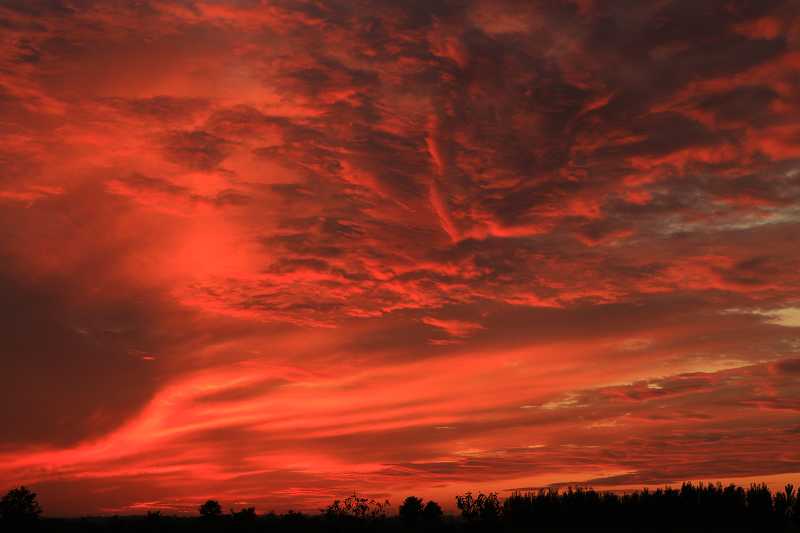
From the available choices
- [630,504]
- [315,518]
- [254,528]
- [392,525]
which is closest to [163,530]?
[254,528]

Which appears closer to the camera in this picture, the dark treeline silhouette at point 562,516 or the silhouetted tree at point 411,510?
the dark treeline silhouette at point 562,516

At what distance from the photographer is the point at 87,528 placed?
6556 cm

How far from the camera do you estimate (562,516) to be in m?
58.8

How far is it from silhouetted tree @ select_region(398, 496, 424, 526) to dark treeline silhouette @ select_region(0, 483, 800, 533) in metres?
1.10

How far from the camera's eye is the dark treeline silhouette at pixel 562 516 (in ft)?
175

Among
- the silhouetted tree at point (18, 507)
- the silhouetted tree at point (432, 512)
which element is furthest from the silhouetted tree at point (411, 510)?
the silhouetted tree at point (18, 507)

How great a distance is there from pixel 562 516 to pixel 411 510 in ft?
68.0

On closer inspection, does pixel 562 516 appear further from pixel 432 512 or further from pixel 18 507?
pixel 18 507

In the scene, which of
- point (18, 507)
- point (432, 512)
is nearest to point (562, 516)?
point (432, 512)

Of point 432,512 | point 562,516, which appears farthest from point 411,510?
point 562,516

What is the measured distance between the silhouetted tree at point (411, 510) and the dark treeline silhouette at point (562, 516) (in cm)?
110

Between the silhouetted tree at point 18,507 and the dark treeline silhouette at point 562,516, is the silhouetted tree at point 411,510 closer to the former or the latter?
the dark treeline silhouette at point 562,516

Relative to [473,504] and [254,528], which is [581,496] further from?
[254,528]

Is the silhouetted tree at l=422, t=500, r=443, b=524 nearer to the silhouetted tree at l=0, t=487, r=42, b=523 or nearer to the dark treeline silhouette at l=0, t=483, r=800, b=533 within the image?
the dark treeline silhouette at l=0, t=483, r=800, b=533
